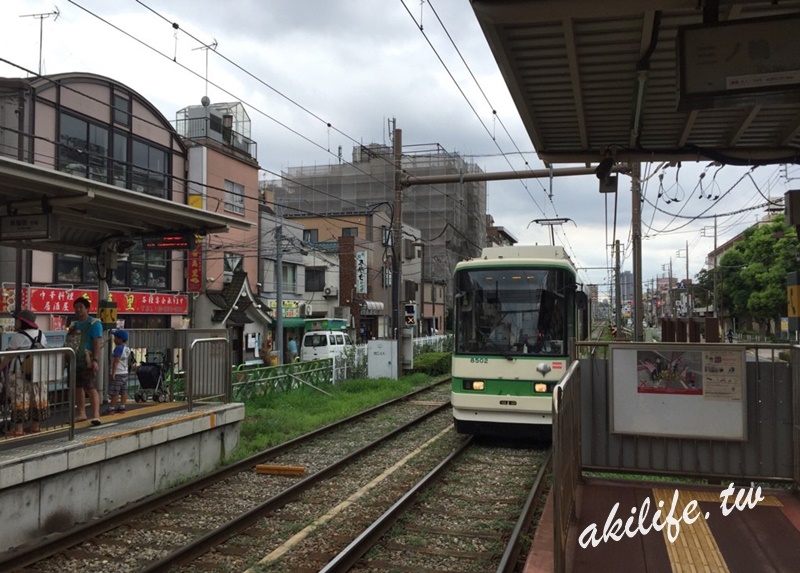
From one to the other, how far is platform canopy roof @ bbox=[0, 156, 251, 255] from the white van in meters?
18.6

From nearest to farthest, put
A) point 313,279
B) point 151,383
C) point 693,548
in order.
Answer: point 693,548
point 151,383
point 313,279

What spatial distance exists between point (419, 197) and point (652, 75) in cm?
5386

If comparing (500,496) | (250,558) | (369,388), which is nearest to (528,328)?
(500,496)

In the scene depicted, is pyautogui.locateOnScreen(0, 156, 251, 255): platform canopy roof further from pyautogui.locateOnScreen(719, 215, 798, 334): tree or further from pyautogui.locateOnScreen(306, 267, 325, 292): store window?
pyautogui.locateOnScreen(719, 215, 798, 334): tree

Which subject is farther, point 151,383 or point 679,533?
point 151,383

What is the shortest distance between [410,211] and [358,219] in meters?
11.5

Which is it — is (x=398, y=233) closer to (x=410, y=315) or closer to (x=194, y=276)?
(x=410, y=315)

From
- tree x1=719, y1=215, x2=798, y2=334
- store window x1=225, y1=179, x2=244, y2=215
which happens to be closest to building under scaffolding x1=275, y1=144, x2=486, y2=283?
tree x1=719, y1=215, x2=798, y2=334

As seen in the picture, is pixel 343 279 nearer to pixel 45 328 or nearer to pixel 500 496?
pixel 45 328

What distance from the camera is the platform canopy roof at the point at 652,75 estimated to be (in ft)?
12.3

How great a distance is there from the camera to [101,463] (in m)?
7.20

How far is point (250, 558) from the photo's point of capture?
20.1 ft

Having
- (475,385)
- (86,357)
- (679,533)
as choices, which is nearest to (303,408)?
(475,385)

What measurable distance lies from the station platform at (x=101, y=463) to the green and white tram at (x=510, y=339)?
155 inches
